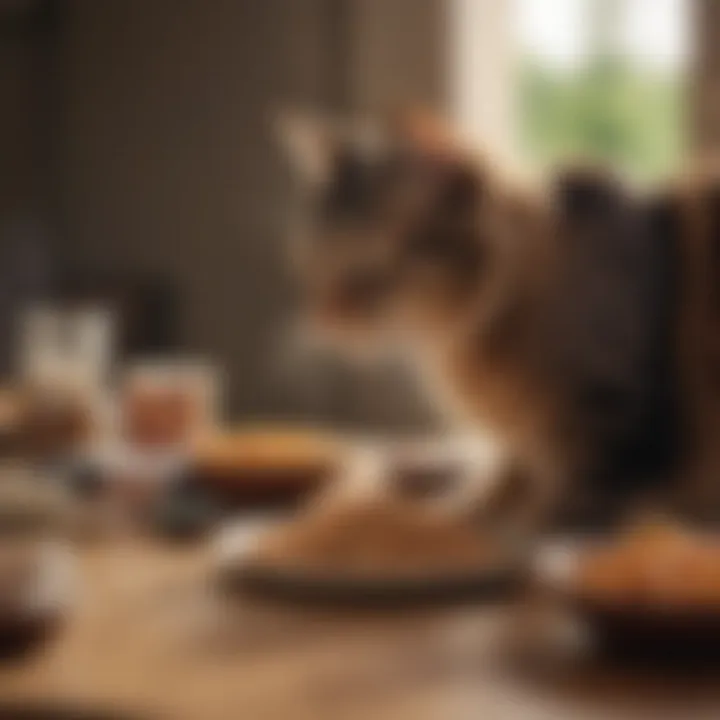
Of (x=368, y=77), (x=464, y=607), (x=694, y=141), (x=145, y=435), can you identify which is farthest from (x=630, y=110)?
(x=464, y=607)

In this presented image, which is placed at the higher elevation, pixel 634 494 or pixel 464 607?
pixel 634 494

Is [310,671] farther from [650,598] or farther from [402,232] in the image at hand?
[402,232]

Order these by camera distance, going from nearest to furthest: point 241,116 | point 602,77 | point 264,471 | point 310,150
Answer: point 264,471, point 310,150, point 602,77, point 241,116

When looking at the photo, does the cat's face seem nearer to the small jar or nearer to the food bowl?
the small jar

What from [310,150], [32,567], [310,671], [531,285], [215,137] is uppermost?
[215,137]

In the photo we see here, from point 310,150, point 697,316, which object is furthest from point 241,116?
point 697,316

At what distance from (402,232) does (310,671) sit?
2.24 ft

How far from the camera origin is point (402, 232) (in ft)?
4.95

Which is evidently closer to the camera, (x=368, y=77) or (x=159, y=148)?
(x=368, y=77)

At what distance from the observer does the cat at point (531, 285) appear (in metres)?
1.47

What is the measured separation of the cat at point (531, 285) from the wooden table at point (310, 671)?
0.45 meters

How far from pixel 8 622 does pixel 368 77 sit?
2.31 meters

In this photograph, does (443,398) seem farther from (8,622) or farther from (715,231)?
(8,622)

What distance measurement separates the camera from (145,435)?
1817 millimetres
